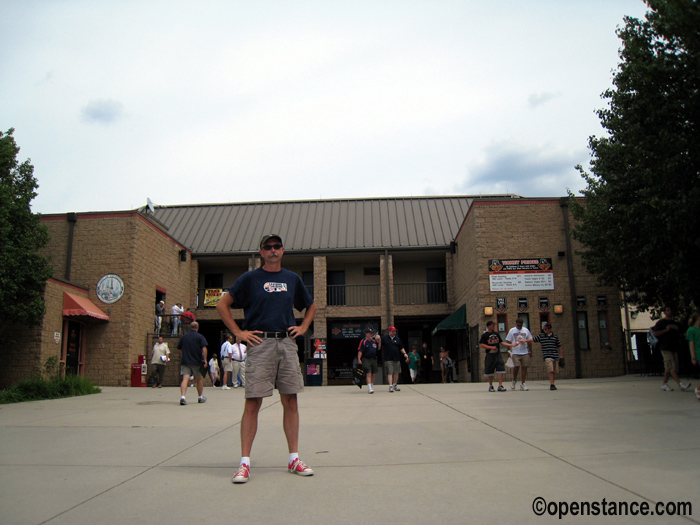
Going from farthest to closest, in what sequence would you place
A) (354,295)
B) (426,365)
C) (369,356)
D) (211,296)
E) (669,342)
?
(354,295)
(211,296)
(426,365)
(369,356)
(669,342)

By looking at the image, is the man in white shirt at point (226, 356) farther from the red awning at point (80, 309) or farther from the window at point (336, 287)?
the window at point (336, 287)

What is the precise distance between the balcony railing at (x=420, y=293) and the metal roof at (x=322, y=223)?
6.93 feet

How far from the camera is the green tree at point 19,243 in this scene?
1276 cm

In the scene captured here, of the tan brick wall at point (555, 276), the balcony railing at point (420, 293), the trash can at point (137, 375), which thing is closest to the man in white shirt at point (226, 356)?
the trash can at point (137, 375)

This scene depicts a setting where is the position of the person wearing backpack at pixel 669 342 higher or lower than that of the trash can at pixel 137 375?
higher

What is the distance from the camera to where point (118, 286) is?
19.1m

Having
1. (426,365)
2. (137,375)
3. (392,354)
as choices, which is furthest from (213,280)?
(392,354)

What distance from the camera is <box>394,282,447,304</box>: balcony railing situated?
83.8ft

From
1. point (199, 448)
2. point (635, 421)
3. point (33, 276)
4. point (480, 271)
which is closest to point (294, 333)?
point (199, 448)

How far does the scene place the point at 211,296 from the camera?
25406 millimetres

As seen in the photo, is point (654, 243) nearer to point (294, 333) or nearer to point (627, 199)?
point (627, 199)

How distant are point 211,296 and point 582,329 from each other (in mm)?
15571

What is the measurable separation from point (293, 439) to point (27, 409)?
24.1ft

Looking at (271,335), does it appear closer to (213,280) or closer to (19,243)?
(19,243)
